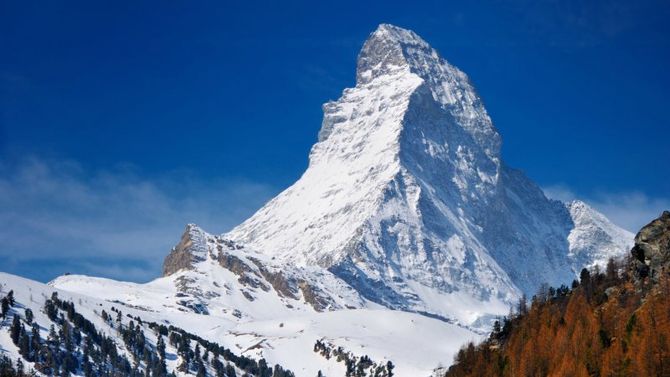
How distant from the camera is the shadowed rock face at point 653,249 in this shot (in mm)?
166750

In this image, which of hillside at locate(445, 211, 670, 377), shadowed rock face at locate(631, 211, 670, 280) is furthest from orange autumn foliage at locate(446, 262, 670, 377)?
shadowed rock face at locate(631, 211, 670, 280)

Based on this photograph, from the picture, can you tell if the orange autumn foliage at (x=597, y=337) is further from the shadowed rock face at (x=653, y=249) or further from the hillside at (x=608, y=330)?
the shadowed rock face at (x=653, y=249)

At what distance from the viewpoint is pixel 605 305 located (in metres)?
177

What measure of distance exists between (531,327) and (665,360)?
2061 inches

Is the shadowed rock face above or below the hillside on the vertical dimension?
above

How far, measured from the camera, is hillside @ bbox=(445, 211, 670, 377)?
14462 cm

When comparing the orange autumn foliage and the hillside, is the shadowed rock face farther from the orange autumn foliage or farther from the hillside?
the orange autumn foliage

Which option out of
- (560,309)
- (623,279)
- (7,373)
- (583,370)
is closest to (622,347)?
(583,370)

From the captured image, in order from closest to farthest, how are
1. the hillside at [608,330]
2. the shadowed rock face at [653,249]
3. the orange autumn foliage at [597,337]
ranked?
the orange autumn foliage at [597,337]
the hillside at [608,330]
the shadowed rock face at [653,249]

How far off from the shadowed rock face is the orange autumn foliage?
240 cm

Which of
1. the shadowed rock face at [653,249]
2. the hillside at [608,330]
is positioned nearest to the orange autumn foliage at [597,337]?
the hillside at [608,330]

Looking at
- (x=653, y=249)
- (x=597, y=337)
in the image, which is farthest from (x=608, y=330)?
(x=653, y=249)

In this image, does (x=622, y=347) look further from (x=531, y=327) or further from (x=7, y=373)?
(x=7, y=373)

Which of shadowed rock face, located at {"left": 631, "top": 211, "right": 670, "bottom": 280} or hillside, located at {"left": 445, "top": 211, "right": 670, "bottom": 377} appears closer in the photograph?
hillside, located at {"left": 445, "top": 211, "right": 670, "bottom": 377}
